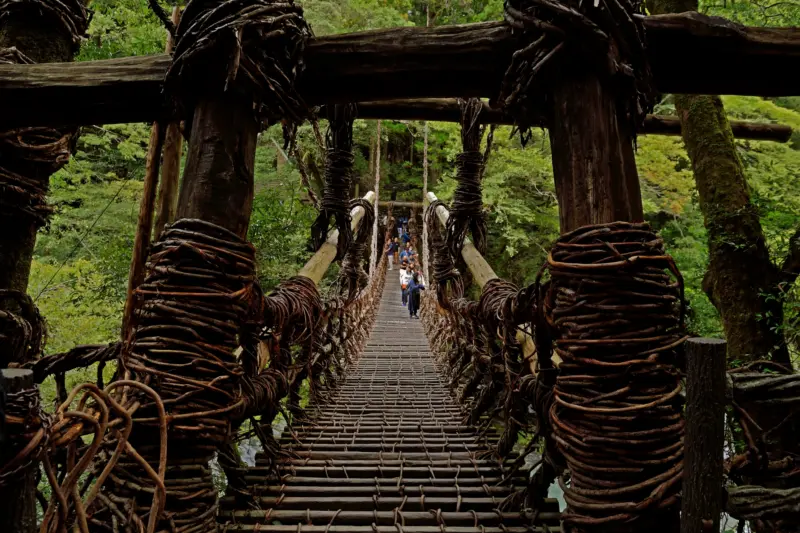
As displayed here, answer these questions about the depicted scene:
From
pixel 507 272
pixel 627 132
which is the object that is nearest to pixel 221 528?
pixel 627 132

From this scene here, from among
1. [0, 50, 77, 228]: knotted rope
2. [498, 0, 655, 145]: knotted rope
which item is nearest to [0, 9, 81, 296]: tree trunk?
[0, 50, 77, 228]: knotted rope

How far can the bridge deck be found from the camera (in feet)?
4.46

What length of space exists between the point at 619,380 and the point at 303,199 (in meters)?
7.27

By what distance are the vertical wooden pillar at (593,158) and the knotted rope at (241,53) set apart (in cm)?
65

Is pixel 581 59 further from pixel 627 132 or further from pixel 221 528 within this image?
pixel 221 528

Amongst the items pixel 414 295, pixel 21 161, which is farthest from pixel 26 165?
pixel 414 295

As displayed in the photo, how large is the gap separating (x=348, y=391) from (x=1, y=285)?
2.02 metres

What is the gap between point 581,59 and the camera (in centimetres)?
104

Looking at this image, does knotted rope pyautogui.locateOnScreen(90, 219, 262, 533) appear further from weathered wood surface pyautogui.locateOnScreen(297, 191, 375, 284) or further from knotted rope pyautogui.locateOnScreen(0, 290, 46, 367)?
weathered wood surface pyautogui.locateOnScreen(297, 191, 375, 284)

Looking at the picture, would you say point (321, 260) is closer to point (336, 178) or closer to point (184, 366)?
point (336, 178)

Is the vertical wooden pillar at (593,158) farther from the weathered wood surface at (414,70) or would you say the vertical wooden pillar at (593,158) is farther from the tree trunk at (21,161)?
the tree trunk at (21,161)

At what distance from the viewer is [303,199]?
7.76 m

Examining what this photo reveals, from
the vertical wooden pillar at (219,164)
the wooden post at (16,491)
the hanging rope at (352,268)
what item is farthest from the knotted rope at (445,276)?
the wooden post at (16,491)

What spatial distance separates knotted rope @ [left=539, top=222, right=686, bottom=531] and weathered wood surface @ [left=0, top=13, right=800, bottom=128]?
0.49 metres
